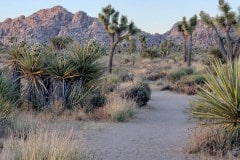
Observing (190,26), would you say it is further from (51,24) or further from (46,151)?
(51,24)

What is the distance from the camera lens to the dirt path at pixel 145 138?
9570mm

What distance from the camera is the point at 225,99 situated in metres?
8.19

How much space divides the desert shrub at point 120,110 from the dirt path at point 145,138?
300 mm

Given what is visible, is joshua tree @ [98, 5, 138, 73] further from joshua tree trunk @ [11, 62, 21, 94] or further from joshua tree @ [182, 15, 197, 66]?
joshua tree trunk @ [11, 62, 21, 94]

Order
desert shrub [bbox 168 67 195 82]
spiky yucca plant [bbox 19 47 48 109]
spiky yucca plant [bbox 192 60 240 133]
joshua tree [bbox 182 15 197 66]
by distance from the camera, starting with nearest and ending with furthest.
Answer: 1. spiky yucca plant [bbox 192 60 240 133]
2. spiky yucca plant [bbox 19 47 48 109]
3. desert shrub [bbox 168 67 195 82]
4. joshua tree [bbox 182 15 197 66]

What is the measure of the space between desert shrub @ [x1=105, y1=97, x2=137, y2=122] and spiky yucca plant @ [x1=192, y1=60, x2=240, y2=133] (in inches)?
263

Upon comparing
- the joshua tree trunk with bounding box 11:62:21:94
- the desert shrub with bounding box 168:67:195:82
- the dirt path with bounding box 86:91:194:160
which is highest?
the joshua tree trunk with bounding box 11:62:21:94

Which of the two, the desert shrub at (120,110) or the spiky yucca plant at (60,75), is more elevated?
the spiky yucca plant at (60,75)

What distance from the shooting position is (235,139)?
8.85 meters

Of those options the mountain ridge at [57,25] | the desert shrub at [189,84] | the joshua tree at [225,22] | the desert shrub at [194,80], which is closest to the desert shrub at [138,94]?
the desert shrub at [189,84]

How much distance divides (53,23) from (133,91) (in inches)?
5142

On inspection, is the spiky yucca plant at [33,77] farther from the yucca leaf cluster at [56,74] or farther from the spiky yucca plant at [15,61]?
the spiky yucca plant at [15,61]

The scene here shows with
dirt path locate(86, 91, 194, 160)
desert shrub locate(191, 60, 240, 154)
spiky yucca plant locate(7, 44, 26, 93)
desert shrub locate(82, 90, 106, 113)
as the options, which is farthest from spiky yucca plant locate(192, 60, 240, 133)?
spiky yucca plant locate(7, 44, 26, 93)

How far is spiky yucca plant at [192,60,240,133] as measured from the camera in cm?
808
